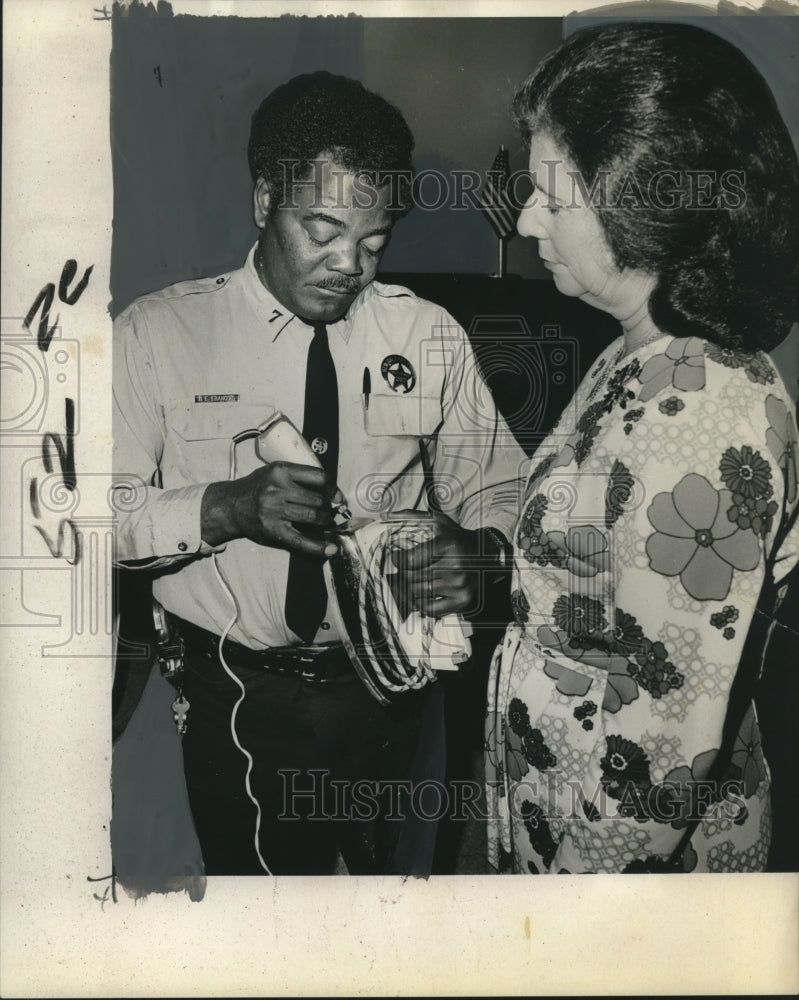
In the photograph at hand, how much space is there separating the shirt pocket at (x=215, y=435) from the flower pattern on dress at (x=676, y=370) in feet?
1.68

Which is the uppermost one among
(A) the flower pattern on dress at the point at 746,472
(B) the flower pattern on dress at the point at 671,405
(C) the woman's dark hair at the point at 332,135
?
(C) the woman's dark hair at the point at 332,135

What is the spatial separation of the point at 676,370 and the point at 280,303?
55cm

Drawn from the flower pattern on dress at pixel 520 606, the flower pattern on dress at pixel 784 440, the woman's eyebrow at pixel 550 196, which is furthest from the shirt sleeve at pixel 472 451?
the flower pattern on dress at pixel 784 440

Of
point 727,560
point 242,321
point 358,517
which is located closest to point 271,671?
point 358,517

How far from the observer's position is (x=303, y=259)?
139cm

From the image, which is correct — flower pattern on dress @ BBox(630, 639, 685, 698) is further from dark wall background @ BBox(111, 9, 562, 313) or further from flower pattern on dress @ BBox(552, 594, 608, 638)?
dark wall background @ BBox(111, 9, 562, 313)

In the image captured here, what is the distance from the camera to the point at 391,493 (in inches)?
55.2

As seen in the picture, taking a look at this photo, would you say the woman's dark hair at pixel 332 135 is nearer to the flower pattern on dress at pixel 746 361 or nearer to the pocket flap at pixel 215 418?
the pocket flap at pixel 215 418

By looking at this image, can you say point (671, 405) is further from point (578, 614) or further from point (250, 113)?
point (250, 113)

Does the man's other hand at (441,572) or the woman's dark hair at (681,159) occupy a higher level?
the woman's dark hair at (681,159)

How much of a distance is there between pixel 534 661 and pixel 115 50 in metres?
1.04

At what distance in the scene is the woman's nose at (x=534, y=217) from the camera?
1.39 metres

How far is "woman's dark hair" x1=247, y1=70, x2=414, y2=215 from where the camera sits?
1384 mm

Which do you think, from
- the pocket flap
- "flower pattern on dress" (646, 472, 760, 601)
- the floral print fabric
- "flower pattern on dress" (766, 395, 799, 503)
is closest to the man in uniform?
the pocket flap
